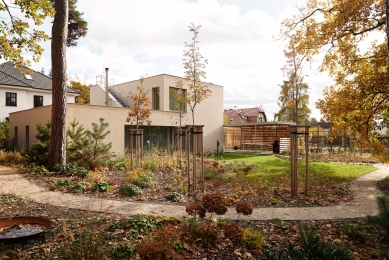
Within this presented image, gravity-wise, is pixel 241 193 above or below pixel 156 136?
below

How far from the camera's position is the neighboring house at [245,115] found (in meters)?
43.5

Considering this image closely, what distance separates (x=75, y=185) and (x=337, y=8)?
31.6ft

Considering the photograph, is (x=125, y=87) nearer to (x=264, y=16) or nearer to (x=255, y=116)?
(x=264, y=16)

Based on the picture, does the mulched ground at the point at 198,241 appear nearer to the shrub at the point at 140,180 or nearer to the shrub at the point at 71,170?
the shrub at the point at 140,180

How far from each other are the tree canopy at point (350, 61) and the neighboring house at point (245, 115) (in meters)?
32.6

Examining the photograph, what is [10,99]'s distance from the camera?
23.4m

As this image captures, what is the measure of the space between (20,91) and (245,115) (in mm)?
32125

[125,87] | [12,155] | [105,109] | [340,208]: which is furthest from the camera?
[125,87]

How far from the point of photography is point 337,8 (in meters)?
8.89

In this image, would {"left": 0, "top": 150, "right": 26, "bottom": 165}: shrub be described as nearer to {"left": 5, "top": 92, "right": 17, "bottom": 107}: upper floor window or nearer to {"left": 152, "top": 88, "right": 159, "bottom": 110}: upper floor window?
{"left": 152, "top": 88, "right": 159, "bottom": 110}: upper floor window

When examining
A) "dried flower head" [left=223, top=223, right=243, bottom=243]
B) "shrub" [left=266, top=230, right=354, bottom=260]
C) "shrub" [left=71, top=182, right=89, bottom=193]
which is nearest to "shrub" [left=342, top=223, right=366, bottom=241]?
"shrub" [left=266, top=230, right=354, bottom=260]

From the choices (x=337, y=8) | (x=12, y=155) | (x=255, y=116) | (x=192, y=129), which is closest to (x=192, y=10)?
(x=192, y=129)

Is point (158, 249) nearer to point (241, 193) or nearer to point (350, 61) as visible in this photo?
point (241, 193)

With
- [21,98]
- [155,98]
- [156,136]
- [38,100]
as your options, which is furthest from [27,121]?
[38,100]
